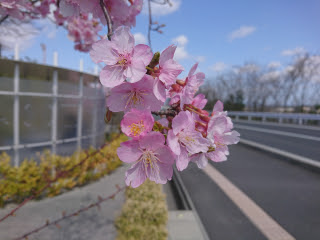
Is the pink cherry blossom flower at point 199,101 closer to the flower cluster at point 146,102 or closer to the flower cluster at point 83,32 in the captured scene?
the flower cluster at point 146,102

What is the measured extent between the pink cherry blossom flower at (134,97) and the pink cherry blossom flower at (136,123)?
0.13ft

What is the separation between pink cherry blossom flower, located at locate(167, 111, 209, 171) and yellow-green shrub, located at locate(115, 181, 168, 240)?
8.10 ft

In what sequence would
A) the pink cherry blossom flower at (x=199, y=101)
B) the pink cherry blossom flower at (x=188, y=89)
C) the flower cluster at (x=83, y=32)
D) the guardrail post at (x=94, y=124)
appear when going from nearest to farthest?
the pink cherry blossom flower at (x=188, y=89) < the pink cherry blossom flower at (x=199, y=101) < the flower cluster at (x=83, y=32) < the guardrail post at (x=94, y=124)

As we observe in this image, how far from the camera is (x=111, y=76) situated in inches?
24.9

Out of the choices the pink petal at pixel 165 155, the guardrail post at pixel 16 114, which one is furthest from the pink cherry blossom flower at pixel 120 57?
the guardrail post at pixel 16 114

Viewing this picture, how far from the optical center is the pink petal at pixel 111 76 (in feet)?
2.01

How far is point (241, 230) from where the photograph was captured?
11.7ft

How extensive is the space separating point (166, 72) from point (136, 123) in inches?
7.1

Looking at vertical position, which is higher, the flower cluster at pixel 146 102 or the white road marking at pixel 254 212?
the flower cluster at pixel 146 102

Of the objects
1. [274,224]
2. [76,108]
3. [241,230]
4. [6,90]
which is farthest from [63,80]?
[274,224]

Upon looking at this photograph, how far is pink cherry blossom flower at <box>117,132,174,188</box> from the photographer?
646 millimetres

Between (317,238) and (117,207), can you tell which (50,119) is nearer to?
(117,207)

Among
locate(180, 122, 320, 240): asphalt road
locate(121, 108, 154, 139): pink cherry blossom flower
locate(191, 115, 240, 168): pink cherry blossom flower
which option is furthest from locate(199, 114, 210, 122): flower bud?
locate(180, 122, 320, 240): asphalt road

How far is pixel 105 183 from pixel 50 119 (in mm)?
2323
